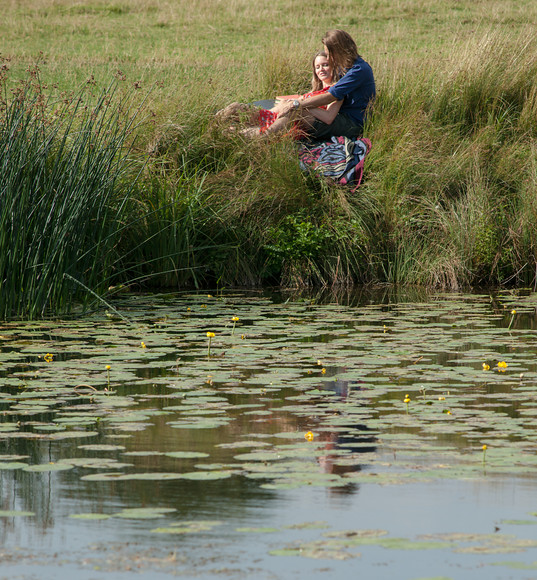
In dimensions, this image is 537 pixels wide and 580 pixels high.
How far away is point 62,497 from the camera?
3168 mm

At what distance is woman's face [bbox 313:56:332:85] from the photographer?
8.85 metres

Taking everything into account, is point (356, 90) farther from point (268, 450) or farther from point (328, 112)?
point (268, 450)

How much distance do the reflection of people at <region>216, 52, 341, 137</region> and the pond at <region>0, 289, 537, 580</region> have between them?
279 cm

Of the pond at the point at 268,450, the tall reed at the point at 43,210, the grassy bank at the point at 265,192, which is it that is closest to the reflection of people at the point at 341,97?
the grassy bank at the point at 265,192

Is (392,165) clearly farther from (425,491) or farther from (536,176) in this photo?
(425,491)

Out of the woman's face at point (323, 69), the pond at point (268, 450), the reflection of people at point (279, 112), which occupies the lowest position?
the pond at point (268, 450)

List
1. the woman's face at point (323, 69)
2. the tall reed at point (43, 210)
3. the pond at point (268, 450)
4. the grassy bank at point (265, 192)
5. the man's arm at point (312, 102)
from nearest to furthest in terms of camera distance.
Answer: the pond at point (268, 450), the tall reed at point (43, 210), the grassy bank at point (265, 192), the man's arm at point (312, 102), the woman's face at point (323, 69)

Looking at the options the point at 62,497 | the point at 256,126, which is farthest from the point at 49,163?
the point at 62,497

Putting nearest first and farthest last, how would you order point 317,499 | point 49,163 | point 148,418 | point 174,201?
point 317,499, point 148,418, point 49,163, point 174,201

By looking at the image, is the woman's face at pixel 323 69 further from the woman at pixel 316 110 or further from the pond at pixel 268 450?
the pond at pixel 268 450

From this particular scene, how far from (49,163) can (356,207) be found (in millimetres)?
2507

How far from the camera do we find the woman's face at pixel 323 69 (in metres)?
8.85

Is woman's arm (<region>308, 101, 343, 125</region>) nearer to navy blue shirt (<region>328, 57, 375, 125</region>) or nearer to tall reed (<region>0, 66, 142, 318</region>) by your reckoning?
navy blue shirt (<region>328, 57, 375, 125</region>)

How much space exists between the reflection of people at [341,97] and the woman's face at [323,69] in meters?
0.04
